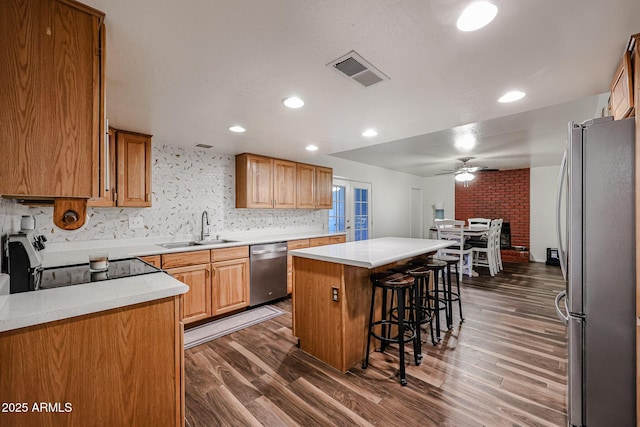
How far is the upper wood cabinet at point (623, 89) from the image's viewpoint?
143 centimetres

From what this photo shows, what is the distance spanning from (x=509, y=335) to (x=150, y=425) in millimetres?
3023

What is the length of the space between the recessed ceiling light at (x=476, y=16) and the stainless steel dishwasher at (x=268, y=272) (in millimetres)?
2957

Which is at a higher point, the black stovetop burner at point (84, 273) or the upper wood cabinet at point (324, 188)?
the upper wood cabinet at point (324, 188)

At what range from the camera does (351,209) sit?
19.2ft

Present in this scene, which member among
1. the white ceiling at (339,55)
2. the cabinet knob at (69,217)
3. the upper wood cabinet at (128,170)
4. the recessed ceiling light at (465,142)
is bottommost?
the cabinet knob at (69,217)

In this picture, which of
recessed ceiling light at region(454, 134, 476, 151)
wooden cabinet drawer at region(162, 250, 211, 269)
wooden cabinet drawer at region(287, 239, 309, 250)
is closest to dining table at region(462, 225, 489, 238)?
recessed ceiling light at region(454, 134, 476, 151)

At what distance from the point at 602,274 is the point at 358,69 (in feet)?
5.64

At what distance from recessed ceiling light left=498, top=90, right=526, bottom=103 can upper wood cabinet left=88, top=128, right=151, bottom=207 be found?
132 inches

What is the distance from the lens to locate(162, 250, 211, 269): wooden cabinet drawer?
9.25ft

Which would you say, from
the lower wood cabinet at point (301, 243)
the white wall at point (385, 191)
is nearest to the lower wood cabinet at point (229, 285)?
the lower wood cabinet at point (301, 243)

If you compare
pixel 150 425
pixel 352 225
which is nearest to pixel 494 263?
pixel 352 225

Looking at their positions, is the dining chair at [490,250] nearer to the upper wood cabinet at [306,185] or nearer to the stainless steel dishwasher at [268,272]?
the upper wood cabinet at [306,185]

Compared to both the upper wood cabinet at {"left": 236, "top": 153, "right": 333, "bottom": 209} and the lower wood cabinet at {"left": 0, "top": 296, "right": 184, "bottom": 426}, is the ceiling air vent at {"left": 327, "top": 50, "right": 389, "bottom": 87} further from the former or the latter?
the upper wood cabinet at {"left": 236, "top": 153, "right": 333, "bottom": 209}

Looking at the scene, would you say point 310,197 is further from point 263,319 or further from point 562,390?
point 562,390
